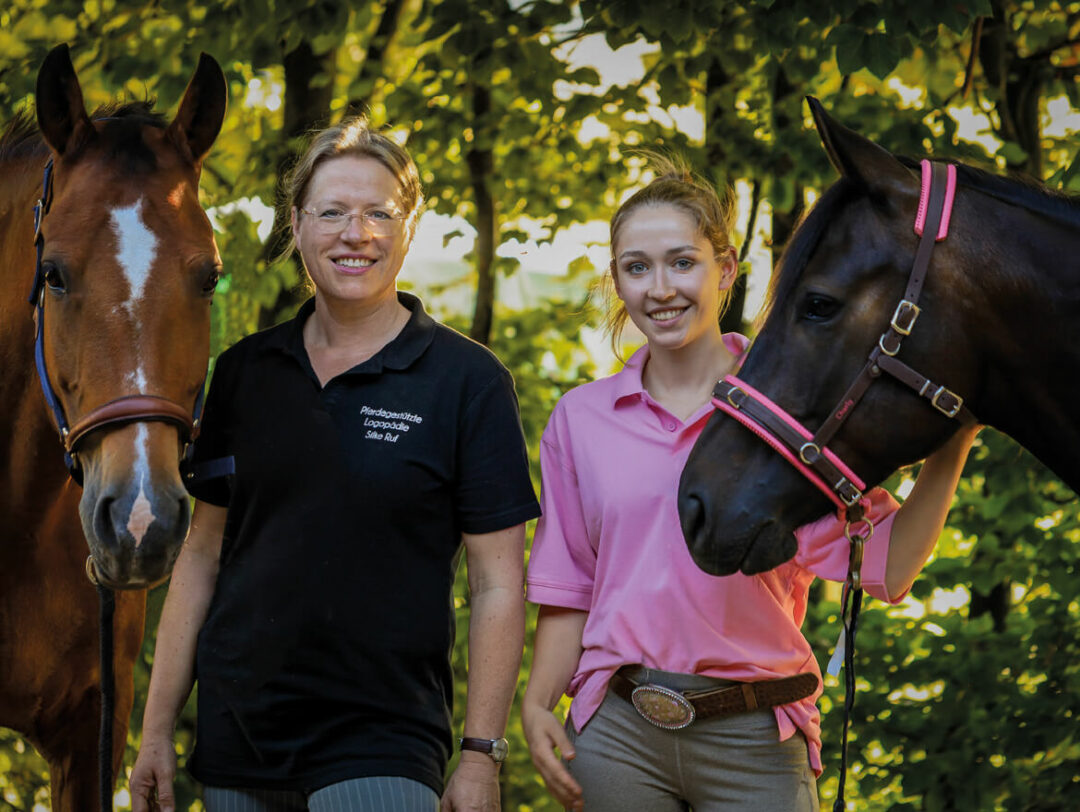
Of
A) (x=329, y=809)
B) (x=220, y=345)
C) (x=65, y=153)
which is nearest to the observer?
(x=329, y=809)

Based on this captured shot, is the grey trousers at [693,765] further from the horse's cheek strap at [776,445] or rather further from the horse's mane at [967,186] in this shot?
the horse's mane at [967,186]

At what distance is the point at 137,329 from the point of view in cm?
249

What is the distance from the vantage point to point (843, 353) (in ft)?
7.54

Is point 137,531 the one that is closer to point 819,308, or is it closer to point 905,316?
point 819,308

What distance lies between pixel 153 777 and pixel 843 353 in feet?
5.55

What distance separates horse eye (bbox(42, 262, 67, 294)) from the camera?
2604 millimetres

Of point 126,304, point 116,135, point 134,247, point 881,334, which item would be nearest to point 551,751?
point 881,334

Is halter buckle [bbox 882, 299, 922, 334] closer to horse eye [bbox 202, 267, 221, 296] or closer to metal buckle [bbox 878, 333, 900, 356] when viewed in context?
metal buckle [bbox 878, 333, 900, 356]

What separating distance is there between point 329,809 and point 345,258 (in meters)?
1.13

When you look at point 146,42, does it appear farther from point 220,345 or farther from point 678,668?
point 678,668

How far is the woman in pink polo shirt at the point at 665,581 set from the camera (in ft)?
7.95

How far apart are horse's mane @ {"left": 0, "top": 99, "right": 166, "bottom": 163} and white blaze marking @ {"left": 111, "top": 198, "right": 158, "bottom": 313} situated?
19 cm

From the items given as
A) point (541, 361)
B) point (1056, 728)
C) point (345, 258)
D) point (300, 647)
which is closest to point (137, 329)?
point (345, 258)

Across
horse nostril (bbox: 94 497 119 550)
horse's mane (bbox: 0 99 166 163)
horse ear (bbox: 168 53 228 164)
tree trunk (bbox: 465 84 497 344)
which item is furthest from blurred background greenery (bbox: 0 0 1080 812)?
horse nostril (bbox: 94 497 119 550)
